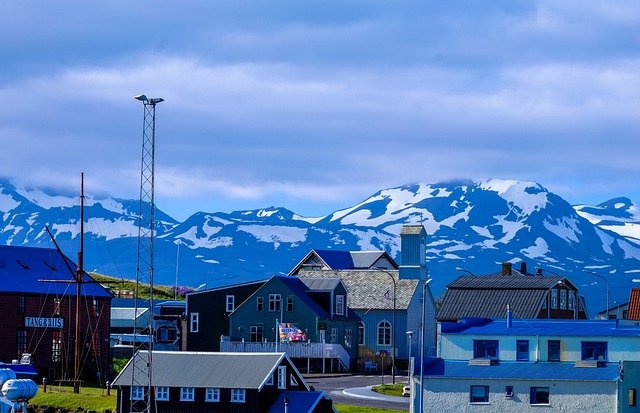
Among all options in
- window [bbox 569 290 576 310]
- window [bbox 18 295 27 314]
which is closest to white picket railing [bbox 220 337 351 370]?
window [bbox 18 295 27 314]

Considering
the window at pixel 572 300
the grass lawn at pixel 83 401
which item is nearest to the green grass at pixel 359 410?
the grass lawn at pixel 83 401

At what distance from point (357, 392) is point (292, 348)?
64.4ft

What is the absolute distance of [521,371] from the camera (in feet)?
248

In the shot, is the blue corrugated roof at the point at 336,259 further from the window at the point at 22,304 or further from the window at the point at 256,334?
the window at the point at 22,304

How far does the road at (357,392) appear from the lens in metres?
81.6

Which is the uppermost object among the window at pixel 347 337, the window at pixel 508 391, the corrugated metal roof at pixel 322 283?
the corrugated metal roof at pixel 322 283

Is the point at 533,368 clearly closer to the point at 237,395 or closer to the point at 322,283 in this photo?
the point at 237,395

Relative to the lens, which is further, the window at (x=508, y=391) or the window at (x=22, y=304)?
the window at (x=22, y=304)

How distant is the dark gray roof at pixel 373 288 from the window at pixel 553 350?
146ft

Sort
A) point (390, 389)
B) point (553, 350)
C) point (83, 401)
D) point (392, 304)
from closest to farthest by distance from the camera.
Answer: point (553, 350) → point (83, 401) → point (390, 389) → point (392, 304)

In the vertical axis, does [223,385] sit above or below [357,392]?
above

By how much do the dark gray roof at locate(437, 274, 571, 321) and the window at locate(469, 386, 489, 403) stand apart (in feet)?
97.9

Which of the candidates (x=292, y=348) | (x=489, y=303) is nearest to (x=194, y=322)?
(x=292, y=348)

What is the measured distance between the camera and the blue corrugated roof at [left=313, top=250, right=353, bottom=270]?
6102 inches
